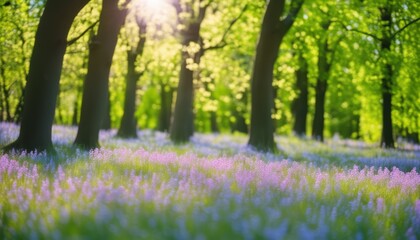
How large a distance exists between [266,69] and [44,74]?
9022 millimetres

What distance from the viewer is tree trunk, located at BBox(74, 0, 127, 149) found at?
1238cm

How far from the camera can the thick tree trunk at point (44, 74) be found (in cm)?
998

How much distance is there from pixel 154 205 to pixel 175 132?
15.7m

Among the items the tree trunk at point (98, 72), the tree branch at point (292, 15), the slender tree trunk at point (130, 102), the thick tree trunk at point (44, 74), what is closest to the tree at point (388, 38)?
the tree branch at point (292, 15)

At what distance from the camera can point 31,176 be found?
6.40 meters

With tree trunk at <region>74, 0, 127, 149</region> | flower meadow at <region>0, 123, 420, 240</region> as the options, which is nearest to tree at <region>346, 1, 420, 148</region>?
tree trunk at <region>74, 0, 127, 149</region>

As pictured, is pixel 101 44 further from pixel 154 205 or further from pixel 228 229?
pixel 228 229

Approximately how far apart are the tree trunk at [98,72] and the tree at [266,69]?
6.00 metres

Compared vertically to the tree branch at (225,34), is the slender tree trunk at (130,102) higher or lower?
lower

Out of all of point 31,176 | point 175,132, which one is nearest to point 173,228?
point 31,176

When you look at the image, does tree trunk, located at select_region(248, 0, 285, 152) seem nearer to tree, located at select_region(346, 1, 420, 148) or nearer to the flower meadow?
tree, located at select_region(346, 1, 420, 148)

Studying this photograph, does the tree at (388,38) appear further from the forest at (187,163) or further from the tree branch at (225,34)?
the tree branch at (225,34)

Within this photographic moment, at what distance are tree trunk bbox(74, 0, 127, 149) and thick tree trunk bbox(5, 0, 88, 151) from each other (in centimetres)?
218

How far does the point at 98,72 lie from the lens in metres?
12.5
